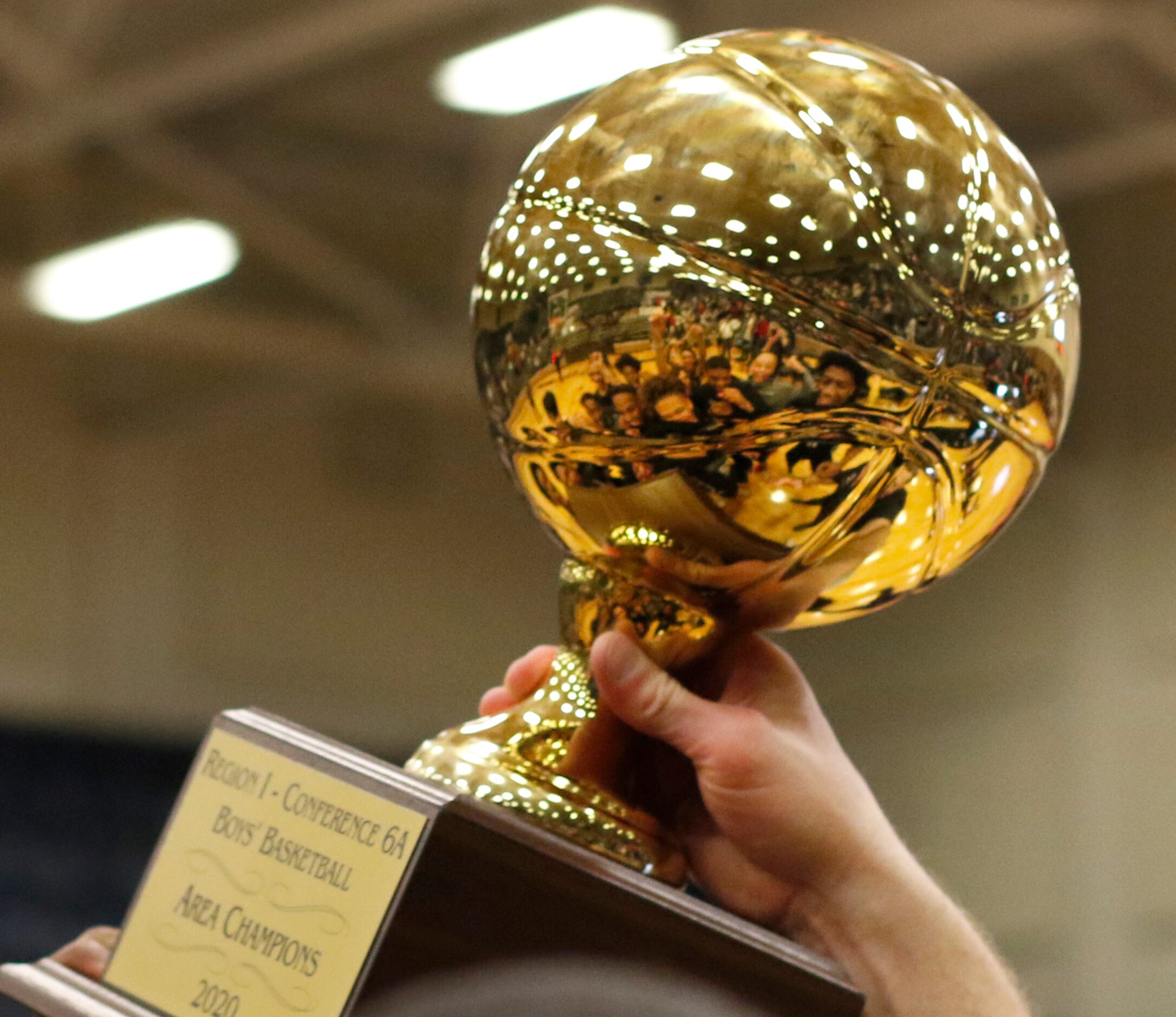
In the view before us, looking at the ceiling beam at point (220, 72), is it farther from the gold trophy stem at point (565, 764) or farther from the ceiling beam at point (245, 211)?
the gold trophy stem at point (565, 764)

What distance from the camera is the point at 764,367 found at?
0.69 meters

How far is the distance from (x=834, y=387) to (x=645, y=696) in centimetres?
17

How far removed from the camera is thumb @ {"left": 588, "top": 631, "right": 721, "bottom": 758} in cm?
75

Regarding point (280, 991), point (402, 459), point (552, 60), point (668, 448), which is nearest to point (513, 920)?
point (280, 991)

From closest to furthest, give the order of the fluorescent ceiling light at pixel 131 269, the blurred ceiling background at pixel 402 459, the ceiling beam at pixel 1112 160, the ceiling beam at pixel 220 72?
the ceiling beam at pixel 220 72, the blurred ceiling background at pixel 402 459, the ceiling beam at pixel 1112 160, the fluorescent ceiling light at pixel 131 269

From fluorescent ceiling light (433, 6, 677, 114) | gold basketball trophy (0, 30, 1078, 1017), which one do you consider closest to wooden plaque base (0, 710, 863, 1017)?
gold basketball trophy (0, 30, 1078, 1017)

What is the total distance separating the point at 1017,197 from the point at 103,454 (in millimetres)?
5830

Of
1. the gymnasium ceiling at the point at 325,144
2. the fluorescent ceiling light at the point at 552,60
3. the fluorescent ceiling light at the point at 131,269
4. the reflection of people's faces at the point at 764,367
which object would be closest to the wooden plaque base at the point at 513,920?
the reflection of people's faces at the point at 764,367

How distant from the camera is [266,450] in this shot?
6.50m

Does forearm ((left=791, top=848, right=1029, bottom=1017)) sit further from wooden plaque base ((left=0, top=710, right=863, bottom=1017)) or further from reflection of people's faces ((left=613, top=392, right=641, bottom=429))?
reflection of people's faces ((left=613, top=392, right=641, bottom=429))

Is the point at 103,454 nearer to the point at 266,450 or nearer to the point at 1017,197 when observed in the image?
the point at 266,450

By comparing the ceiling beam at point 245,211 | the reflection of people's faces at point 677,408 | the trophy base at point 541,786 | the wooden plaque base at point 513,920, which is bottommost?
the wooden plaque base at point 513,920

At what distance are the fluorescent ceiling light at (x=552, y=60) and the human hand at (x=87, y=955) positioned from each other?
3265 millimetres

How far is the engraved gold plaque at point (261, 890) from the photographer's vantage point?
2.07 feet
